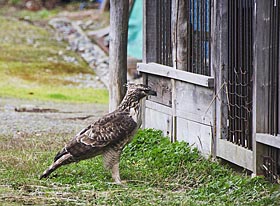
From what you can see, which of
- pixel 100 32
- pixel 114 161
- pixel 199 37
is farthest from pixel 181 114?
pixel 100 32

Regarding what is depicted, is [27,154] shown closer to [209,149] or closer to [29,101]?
[209,149]

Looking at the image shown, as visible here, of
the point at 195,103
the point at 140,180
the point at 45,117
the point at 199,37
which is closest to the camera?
the point at 140,180

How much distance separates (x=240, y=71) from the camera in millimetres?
9148

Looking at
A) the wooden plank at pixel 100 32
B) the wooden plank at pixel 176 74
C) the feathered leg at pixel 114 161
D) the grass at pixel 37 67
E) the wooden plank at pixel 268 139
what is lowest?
the grass at pixel 37 67

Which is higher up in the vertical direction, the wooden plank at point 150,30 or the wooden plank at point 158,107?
the wooden plank at point 150,30

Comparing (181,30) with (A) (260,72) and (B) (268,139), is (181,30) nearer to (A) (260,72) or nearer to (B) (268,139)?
(A) (260,72)

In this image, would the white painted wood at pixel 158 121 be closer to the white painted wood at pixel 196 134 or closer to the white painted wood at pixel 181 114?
the white painted wood at pixel 181 114

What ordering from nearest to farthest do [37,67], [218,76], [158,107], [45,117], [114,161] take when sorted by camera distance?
[114,161] → [218,76] → [158,107] → [45,117] → [37,67]

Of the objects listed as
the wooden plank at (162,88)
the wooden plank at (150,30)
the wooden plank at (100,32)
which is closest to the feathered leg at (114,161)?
the wooden plank at (162,88)

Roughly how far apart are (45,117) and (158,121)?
456 cm

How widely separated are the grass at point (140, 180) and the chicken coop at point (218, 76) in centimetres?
26

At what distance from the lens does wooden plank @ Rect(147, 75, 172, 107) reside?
11.0 meters

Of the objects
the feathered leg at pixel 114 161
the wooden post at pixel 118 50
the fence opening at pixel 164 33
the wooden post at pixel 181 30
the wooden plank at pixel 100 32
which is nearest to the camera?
the feathered leg at pixel 114 161

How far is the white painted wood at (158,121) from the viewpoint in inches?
432
